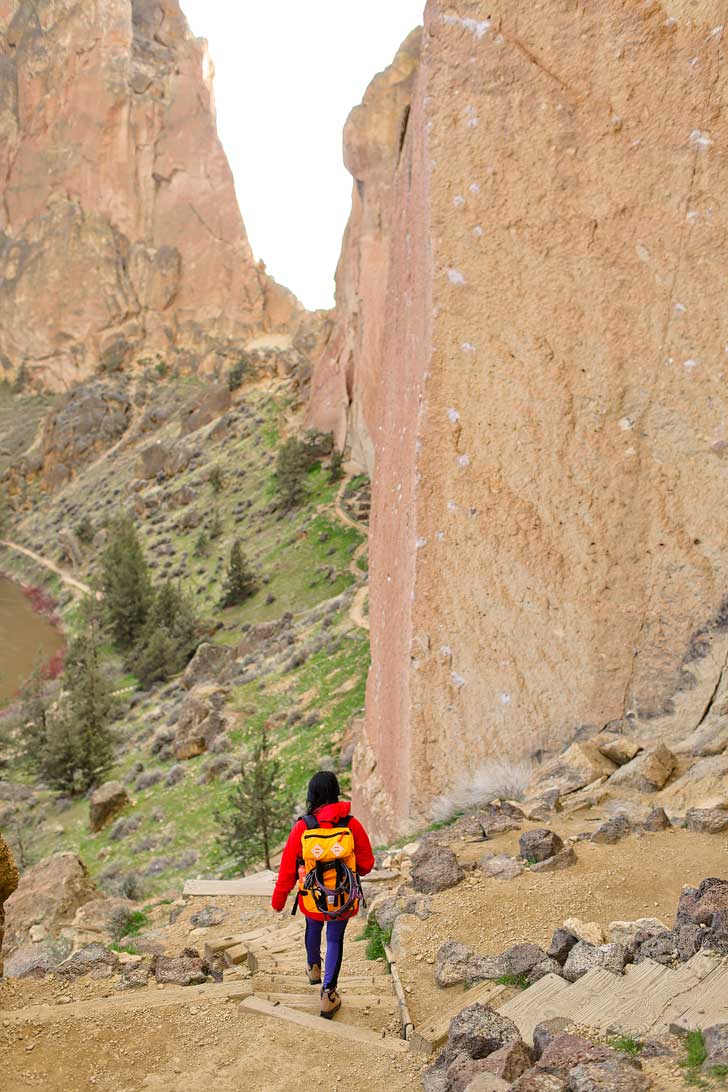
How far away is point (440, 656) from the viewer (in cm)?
862

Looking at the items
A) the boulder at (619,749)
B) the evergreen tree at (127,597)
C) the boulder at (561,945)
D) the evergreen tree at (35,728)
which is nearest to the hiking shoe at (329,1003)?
the boulder at (561,945)

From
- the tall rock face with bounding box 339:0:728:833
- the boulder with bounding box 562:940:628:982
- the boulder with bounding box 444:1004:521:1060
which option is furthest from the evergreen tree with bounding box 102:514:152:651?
the boulder with bounding box 444:1004:521:1060

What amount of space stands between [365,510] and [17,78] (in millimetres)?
60584

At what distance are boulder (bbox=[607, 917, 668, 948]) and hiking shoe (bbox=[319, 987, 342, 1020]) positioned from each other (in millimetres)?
1491

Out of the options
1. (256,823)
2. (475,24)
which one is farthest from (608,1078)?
(256,823)

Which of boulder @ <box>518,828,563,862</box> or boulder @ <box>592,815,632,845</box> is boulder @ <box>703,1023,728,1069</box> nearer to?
boulder @ <box>518,828,563,862</box>

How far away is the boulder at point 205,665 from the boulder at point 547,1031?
64.4 feet

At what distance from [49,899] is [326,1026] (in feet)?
19.5

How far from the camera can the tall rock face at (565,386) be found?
324 inches

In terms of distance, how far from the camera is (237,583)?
29453 mm

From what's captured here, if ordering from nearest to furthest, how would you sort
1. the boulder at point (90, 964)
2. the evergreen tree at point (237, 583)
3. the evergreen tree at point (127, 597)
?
1. the boulder at point (90, 964)
2. the evergreen tree at point (237, 583)
3. the evergreen tree at point (127, 597)

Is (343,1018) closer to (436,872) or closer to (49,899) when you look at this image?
(436,872)

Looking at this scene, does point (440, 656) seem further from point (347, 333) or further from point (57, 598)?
point (57, 598)

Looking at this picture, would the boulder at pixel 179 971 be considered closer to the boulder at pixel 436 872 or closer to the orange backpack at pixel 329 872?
the orange backpack at pixel 329 872
